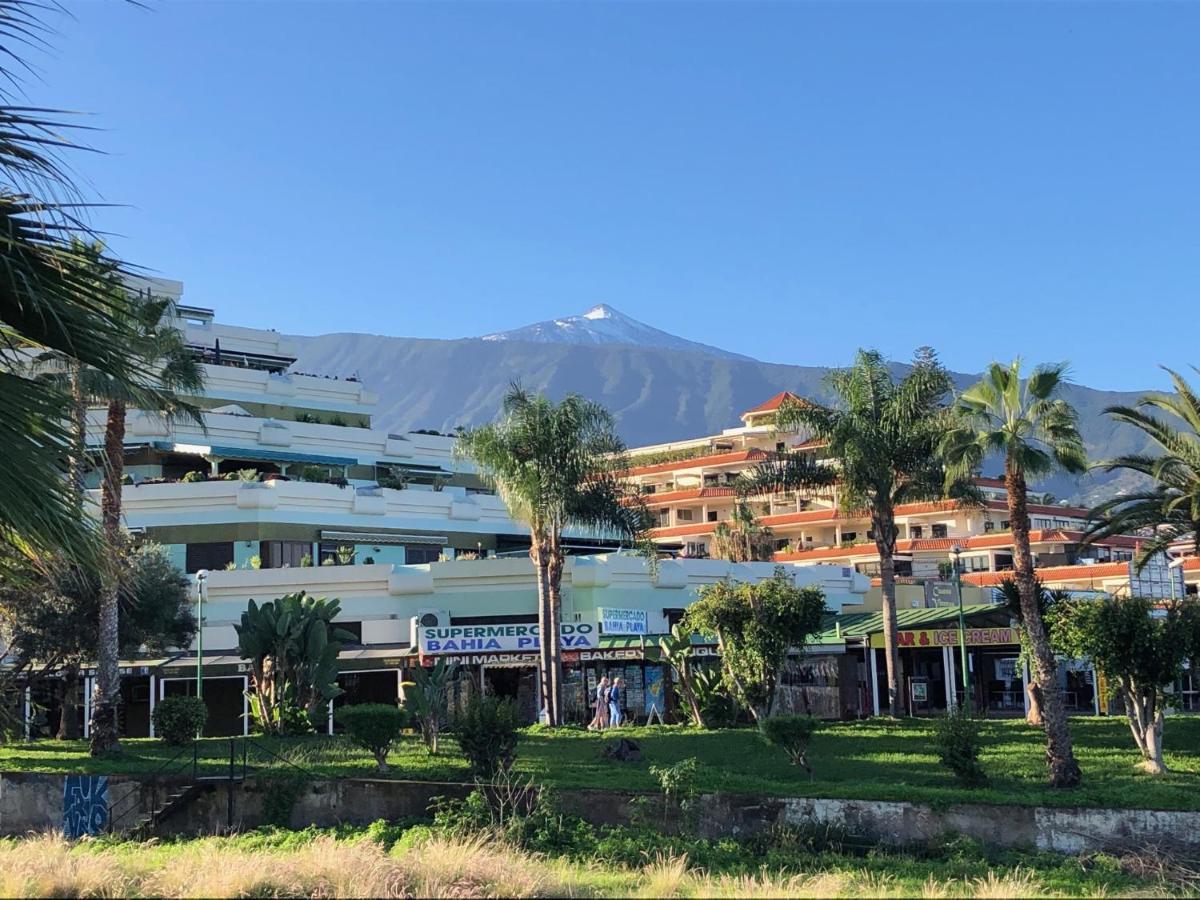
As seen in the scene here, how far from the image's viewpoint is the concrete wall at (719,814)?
1959 cm

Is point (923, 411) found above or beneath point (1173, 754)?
above

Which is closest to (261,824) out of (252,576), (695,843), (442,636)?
(695,843)

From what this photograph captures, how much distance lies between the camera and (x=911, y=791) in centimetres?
2103

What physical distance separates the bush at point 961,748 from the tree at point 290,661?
1603cm

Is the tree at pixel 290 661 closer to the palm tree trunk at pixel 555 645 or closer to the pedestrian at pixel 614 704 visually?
the palm tree trunk at pixel 555 645

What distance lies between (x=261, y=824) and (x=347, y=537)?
2514cm

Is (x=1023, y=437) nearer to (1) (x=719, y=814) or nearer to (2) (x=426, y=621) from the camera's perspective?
(1) (x=719, y=814)

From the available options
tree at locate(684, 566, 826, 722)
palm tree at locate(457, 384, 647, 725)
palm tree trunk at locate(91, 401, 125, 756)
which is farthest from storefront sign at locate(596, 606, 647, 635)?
palm tree trunk at locate(91, 401, 125, 756)

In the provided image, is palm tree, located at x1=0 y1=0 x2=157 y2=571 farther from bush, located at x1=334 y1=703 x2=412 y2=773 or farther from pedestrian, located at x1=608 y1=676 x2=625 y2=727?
pedestrian, located at x1=608 y1=676 x2=625 y2=727

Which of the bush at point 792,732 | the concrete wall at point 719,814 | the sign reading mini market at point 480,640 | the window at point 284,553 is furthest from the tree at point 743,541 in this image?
the concrete wall at point 719,814

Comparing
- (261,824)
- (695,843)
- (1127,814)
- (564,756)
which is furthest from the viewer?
(564,756)

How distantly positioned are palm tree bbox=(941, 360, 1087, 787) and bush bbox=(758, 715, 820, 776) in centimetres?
437

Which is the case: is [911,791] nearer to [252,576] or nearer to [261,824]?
[261,824]

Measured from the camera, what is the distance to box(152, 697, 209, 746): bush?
98.9ft
